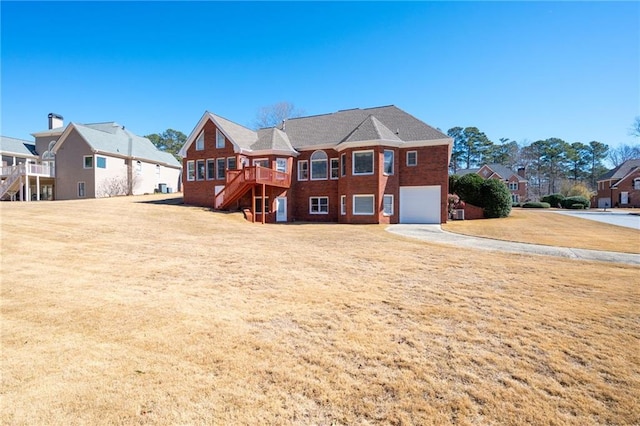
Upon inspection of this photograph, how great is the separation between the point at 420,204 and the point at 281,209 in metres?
10.9

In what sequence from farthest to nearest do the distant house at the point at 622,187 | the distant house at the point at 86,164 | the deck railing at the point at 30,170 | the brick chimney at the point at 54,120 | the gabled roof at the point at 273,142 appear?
1. the distant house at the point at 622,187
2. the brick chimney at the point at 54,120
3. the distant house at the point at 86,164
4. the deck railing at the point at 30,170
5. the gabled roof at the point at 273,142

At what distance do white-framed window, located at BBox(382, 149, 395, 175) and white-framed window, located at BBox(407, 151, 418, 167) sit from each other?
1.41 metres

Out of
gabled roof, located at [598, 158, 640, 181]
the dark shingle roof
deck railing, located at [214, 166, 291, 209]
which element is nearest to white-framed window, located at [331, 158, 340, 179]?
the dark shingle roof

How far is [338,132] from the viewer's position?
973 inches

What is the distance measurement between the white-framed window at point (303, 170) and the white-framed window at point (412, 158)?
8.08m

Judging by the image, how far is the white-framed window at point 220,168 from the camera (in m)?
24.1

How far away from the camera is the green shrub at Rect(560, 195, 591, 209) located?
46434 mm

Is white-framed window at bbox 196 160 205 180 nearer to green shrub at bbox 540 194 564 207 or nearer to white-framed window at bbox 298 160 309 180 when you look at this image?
white-framed window at bbox 298 160 309 180

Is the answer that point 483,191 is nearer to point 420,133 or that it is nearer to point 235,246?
point 420,133

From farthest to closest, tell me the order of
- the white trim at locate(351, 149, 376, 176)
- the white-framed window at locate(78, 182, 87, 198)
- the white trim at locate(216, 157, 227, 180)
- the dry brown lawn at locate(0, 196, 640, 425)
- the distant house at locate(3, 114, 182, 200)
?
the white-framed window at locate(78, 182, 87, 198)
the distant house at locate(3, 114, 182, 200)
the white trim at locate(216, 157, 227, 180)
the white trim at locate(351, 149, 376, 176)
the dry brown lawn at locate(0, 196, 640, 425)

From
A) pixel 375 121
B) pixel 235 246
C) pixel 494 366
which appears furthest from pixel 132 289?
pixel 375 121

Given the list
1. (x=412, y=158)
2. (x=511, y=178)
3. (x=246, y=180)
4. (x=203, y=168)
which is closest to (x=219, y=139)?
(x=203, y=168)

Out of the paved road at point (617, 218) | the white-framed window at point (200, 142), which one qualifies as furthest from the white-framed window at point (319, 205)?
the paved road at point (617, 218)

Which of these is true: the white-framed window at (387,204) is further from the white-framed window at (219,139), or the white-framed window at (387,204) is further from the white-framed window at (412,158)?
the white-framed window at (219,139)
